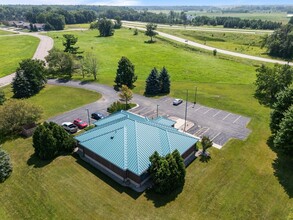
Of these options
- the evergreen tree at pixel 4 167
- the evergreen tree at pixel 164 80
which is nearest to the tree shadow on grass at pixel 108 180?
the evergreen tree at pixel 4 167

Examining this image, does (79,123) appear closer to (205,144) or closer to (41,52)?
(205,144)

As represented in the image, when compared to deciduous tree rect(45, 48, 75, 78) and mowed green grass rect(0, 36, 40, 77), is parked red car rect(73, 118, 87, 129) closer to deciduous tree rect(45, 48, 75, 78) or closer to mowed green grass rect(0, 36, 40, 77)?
deciduous tree rect(45, 48, 75, 78)

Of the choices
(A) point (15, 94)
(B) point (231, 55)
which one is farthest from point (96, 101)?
(B) point (231, 55)

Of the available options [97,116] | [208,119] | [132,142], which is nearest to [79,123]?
[97,116]

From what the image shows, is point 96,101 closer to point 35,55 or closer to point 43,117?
point 43,117

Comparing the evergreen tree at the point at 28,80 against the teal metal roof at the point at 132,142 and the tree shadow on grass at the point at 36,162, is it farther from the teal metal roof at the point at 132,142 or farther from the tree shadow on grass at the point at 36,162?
the teal metal roof at the point at 132,142
